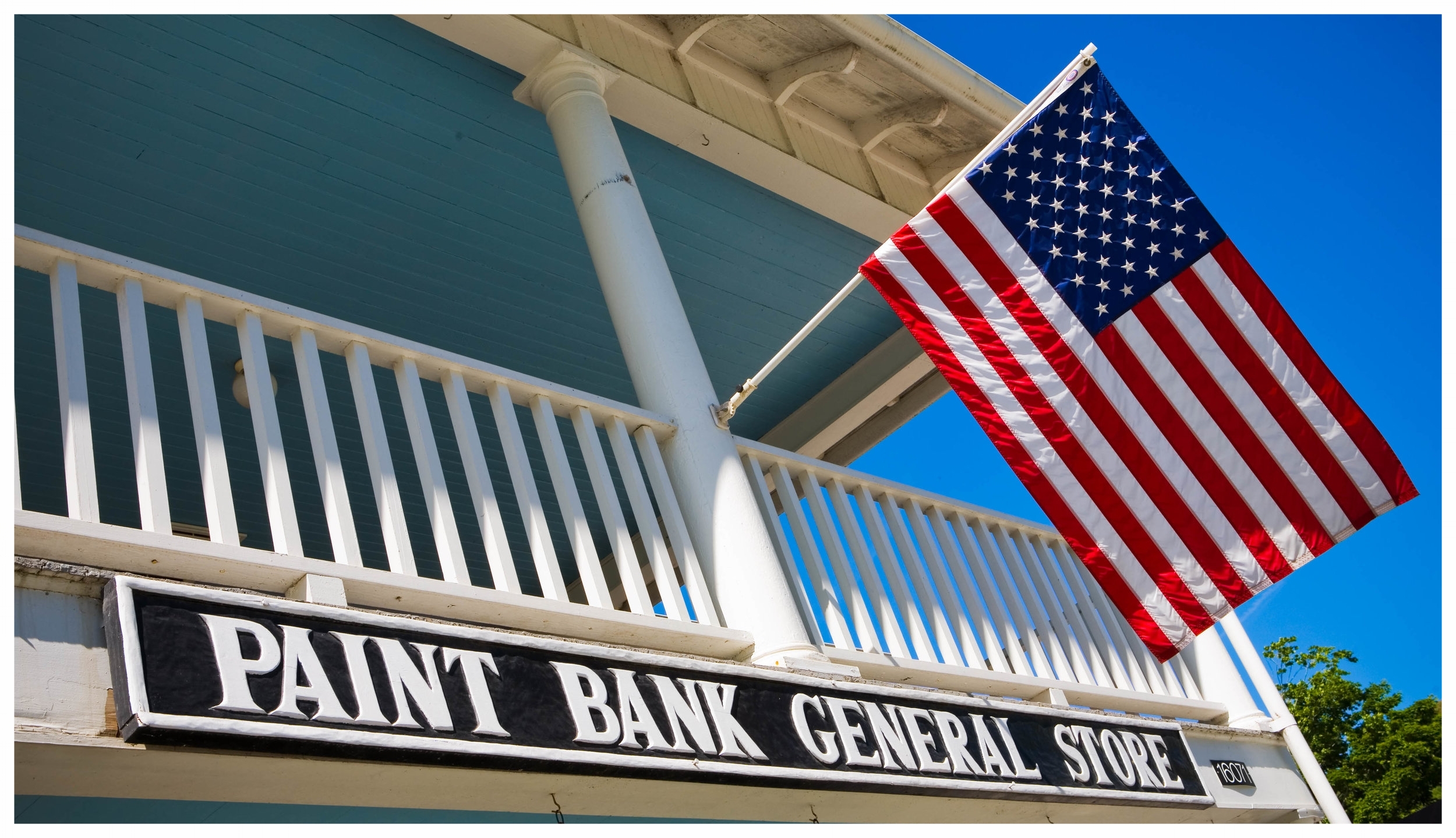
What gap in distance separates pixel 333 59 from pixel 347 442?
106 inches

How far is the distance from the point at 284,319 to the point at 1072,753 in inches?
142

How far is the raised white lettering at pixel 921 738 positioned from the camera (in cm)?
464


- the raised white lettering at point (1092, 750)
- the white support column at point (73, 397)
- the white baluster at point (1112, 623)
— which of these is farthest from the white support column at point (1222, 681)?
the white support column at point (73, 397)

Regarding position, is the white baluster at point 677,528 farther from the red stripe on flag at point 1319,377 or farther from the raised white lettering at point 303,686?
the red stripe on flag at point 1319,377

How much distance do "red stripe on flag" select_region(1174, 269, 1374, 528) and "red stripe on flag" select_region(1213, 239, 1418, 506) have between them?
129 mm

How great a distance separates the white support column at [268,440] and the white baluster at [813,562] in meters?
2.25

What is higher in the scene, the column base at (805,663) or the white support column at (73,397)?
the white support column at (73,397)

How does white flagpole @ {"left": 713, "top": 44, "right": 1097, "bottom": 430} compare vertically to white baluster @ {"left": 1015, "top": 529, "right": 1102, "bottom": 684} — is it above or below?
above

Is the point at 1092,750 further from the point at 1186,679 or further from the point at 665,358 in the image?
the point at 665,358

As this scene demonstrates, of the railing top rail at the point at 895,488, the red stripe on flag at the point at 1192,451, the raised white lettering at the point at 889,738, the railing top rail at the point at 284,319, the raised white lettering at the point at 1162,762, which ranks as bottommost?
the raised white lettering at the point at 1162,762

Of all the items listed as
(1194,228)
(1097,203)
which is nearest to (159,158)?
(1097,203)

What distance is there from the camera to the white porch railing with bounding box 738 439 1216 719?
5582 millimetres

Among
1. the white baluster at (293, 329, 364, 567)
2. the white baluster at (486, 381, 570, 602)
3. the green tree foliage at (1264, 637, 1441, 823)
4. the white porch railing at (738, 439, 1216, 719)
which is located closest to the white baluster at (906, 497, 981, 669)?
the white porch railing at (738, 439, 1216, 719)

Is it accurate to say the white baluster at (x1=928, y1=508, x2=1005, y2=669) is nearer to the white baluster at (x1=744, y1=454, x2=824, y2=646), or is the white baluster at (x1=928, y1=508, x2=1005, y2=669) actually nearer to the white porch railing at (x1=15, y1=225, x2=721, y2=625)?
the white baluster at (x1=744, y1=454, x2=824, y2=646)
